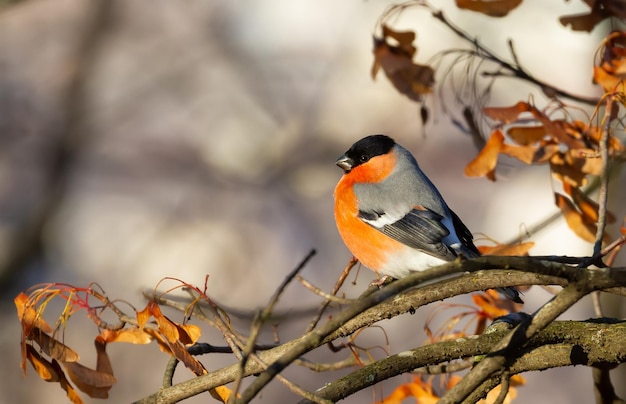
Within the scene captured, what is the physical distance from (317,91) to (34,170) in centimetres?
144

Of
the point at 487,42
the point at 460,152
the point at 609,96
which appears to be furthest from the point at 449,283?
the point at 487,42

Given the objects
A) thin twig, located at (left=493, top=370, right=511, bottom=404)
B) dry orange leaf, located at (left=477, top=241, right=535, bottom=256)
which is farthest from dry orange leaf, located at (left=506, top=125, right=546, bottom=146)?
thin twig, located at (left=493, top=370, right=511, bottom=404)

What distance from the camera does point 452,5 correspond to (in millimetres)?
3738

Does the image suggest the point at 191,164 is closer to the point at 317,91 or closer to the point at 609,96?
the point at 317,91

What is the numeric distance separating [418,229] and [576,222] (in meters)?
0.39

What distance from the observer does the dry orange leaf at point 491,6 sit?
1619 millimetres

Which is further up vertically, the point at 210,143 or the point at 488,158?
the point at 488,158

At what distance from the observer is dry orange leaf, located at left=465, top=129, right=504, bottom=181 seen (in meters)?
1.58

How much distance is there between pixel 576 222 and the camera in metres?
1.57

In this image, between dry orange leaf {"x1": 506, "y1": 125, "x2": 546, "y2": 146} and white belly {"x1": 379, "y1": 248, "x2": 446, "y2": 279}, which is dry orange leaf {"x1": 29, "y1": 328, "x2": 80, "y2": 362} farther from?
dry orange leaf {"x1": 506, "y1": 125, "x2": 546, "y2": 146}

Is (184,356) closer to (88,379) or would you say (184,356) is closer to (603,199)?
(88,379)

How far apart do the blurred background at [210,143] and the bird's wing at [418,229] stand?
1266 millimetres

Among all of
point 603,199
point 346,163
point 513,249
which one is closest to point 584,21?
point 513,249

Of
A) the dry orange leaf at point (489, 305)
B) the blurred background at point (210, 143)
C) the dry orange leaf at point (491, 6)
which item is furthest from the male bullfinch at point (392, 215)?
A: the blurred background at point (210, 143)
